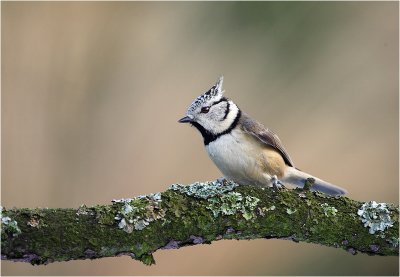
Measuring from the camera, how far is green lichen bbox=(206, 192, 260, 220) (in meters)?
2.29

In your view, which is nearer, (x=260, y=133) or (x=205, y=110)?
(x=260, y=133)

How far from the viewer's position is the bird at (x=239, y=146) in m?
3.06

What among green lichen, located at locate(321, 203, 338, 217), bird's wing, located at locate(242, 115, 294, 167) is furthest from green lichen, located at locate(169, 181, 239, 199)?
bird's wing, located at locate(242, 115, 294, 167)

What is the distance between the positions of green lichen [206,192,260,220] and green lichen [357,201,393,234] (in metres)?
0.39

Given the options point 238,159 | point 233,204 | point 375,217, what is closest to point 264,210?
point 233,204

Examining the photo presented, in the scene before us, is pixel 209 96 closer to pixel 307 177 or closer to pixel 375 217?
pixel 307 177

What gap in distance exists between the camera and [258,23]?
519 cm

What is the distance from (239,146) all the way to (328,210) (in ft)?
2.69

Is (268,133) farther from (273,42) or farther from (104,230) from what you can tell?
(273,42)

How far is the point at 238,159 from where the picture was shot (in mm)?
3051

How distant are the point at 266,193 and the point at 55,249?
82cm

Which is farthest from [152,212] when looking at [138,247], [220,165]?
[220,165]

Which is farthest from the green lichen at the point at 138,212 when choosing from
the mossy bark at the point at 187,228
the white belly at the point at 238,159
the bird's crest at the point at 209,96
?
the bird's crest at the point at 209,96

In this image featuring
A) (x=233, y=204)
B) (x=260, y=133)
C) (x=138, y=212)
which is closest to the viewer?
(x=138, y=212)
